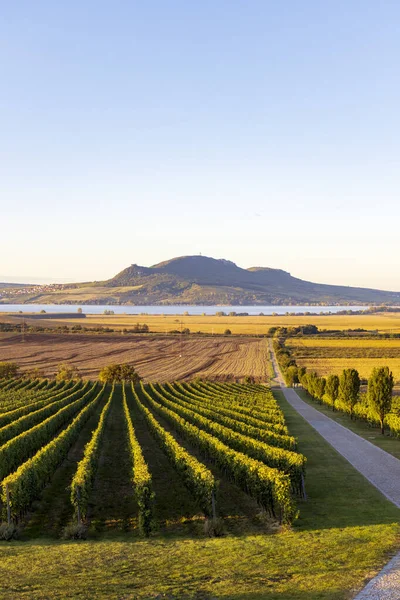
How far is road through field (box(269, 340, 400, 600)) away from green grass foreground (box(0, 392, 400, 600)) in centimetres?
43

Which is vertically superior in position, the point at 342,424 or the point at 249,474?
the point at 249,474

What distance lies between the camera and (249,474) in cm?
2298

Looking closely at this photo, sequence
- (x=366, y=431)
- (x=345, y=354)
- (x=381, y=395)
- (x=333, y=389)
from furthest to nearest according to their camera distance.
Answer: (x=345, y=354) → (x=333, y=389) → (x=366, y=431) → (x=381, y=395)

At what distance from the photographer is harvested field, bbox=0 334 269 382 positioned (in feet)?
357

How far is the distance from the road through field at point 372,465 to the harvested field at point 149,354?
5077cm

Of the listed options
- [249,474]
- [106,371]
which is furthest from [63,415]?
[106,371]

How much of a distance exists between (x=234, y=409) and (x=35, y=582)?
34193 millimetres

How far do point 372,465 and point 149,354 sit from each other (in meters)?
114

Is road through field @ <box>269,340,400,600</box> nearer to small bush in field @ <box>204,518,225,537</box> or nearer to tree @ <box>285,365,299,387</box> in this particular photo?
small bush in field @ <box>204,518,225,537</box>

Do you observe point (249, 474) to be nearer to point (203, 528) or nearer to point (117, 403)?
point (203, 528)

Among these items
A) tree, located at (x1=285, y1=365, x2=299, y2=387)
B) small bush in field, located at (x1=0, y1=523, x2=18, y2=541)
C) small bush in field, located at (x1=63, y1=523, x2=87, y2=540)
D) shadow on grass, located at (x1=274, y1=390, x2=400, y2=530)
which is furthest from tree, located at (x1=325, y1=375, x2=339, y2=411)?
small bush in field, located at (x1=0, y1=523, x2=18, y2=541)

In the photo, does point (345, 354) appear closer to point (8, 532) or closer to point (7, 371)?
point (7, 371)

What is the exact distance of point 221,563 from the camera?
1566cm

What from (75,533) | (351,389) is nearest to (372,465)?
(75,533)
